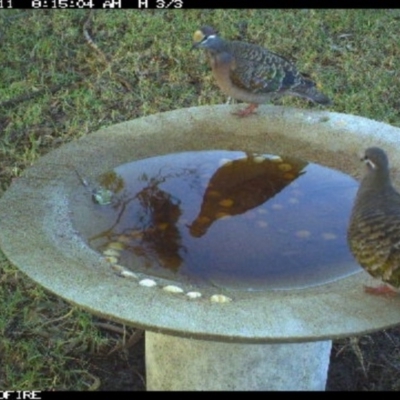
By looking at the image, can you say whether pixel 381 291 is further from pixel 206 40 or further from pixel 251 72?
pixel 206 40

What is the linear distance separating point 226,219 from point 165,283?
1.77ft

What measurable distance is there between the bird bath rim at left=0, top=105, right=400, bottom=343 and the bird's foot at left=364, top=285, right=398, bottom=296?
0.08ft

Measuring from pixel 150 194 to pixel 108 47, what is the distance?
3.90 m

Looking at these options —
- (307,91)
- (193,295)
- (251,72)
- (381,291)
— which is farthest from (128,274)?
(307,91)

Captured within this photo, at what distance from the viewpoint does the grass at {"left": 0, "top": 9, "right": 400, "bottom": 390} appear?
3973mm

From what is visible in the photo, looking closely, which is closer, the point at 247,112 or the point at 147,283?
the point at 147,283

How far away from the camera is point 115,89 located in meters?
6.52

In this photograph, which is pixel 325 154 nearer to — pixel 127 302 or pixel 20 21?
pixel 127 302

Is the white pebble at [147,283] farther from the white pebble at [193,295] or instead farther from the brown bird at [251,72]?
the brown bird at [251,72]

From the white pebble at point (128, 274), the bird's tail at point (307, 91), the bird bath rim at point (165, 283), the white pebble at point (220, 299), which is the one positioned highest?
the bird's tail at point (307, 91)

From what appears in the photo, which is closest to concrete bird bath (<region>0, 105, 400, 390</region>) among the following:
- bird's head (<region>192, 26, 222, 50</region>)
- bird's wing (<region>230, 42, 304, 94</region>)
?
bird's wing (<region>230, 42, 304, 94</region>)

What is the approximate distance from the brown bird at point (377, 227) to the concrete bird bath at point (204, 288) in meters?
0.10

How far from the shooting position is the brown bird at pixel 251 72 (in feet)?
14.9

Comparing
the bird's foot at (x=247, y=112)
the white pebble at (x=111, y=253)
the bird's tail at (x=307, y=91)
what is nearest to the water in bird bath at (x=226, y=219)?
the white pebble at (x=111, y=253)
